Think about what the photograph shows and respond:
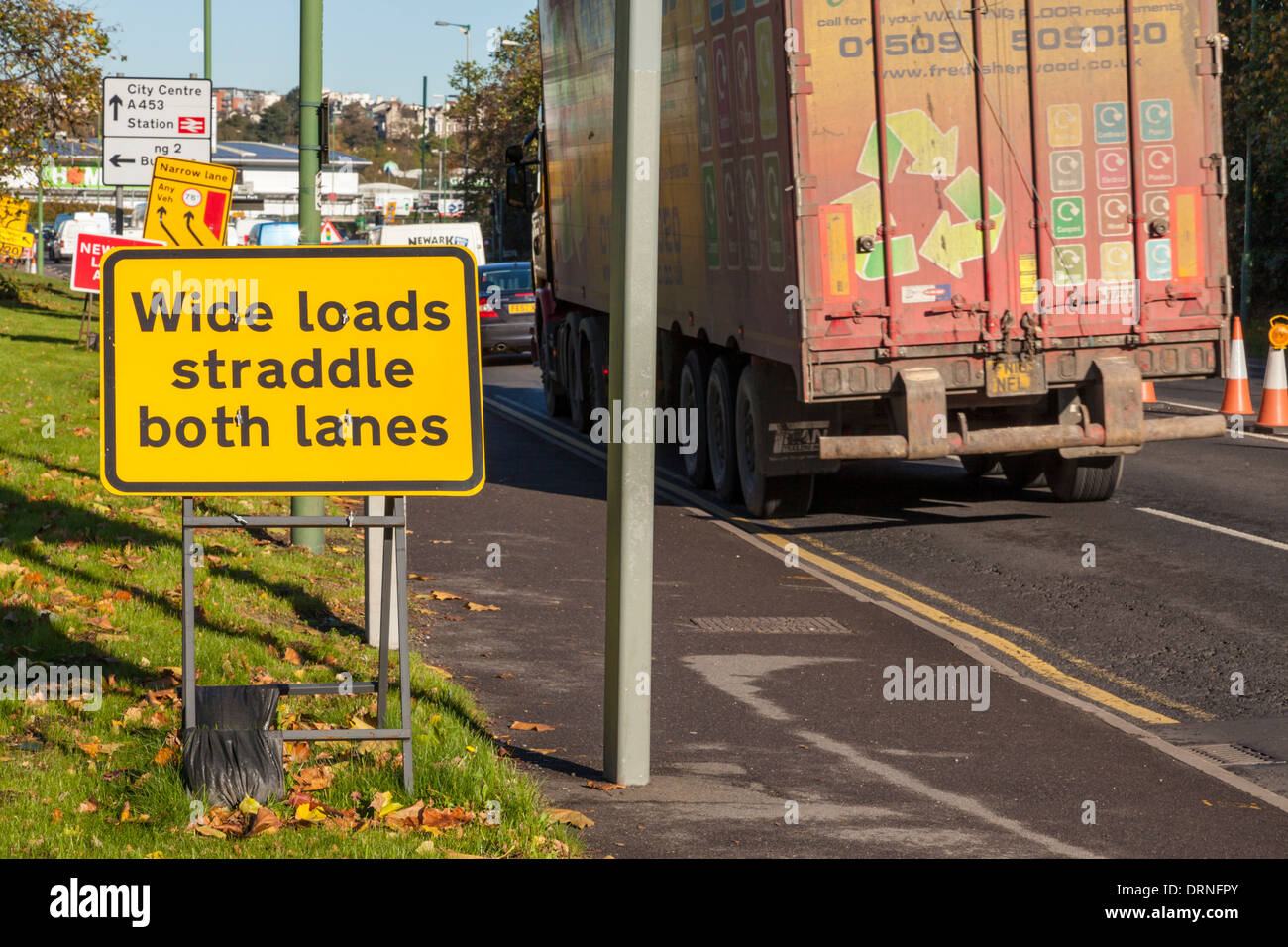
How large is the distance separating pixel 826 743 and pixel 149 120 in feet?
41.3

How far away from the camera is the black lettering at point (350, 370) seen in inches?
245

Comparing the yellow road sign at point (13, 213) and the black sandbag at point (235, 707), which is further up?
the yellow road sign at point (13, 213)

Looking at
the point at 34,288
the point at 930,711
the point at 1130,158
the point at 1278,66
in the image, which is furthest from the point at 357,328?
the point at 34,288

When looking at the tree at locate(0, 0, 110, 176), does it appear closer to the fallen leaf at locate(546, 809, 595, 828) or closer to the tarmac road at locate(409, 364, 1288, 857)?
the tarmac road at locate(409, 364, 1288, 857)

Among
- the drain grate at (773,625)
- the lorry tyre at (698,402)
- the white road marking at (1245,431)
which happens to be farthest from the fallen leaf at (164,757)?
the white road marking at (1245,431)

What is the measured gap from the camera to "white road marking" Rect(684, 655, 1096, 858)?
5902 mm

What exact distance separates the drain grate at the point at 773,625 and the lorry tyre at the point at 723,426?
4.44 m

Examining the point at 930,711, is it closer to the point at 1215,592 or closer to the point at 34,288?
the point at 1215,592

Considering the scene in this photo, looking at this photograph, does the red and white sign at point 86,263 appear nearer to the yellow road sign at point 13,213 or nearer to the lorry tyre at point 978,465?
the yellow road sign at point 13,213

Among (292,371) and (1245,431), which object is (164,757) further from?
(1245,431)

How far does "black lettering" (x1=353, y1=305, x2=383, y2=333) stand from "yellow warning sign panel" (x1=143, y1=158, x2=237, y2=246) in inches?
314

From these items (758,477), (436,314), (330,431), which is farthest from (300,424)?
(758,477)

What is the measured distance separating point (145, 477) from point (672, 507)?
28.0ft

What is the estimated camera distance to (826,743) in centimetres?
721
